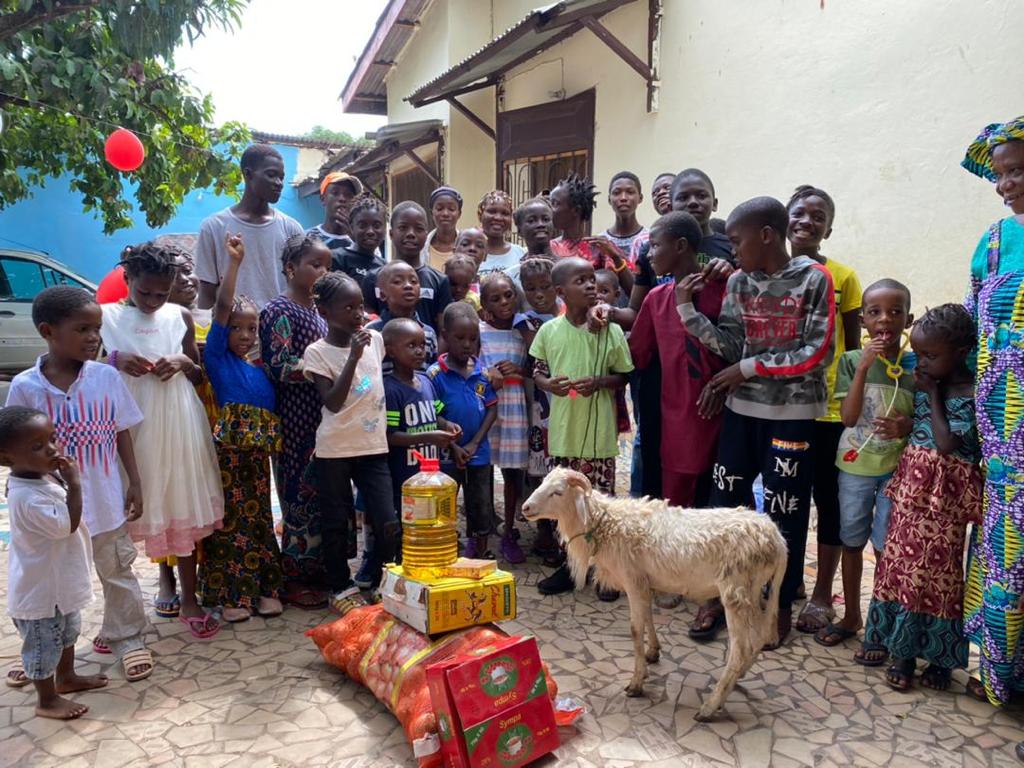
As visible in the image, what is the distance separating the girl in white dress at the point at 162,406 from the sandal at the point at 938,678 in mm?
3267

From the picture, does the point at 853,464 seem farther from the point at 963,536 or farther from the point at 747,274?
the point at 747,274

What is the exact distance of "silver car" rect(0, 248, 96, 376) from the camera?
35.4 ft

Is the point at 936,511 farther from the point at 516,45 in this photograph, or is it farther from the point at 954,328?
the point at 516,45

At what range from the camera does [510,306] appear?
4.29m

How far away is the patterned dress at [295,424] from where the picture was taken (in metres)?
3.57

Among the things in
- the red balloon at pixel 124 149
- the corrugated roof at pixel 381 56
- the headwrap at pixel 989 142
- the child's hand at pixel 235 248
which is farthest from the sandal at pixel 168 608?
the corrugated roof at pixel 381 56

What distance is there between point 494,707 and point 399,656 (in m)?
0.52

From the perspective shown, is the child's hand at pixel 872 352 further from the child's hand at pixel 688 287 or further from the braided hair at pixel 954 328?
the child's hand at pixel 688 287

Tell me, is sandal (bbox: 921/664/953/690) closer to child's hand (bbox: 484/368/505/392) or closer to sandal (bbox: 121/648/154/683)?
child's hand (bbox: 484/368/505/392)

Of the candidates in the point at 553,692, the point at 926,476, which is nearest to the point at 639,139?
the point at 926,476

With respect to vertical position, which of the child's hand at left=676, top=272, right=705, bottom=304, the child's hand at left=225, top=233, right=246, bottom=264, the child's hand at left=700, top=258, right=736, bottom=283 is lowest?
the child's hand at left=676, top=272, right=705, bottom=304

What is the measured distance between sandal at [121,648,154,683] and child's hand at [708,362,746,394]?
285 centimetres

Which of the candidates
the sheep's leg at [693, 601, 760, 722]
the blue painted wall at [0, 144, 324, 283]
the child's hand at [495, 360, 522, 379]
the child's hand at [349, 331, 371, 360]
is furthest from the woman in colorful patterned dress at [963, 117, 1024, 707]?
the blue painted wall at [0, 144, 324, 283]

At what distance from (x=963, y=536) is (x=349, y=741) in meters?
2.58
